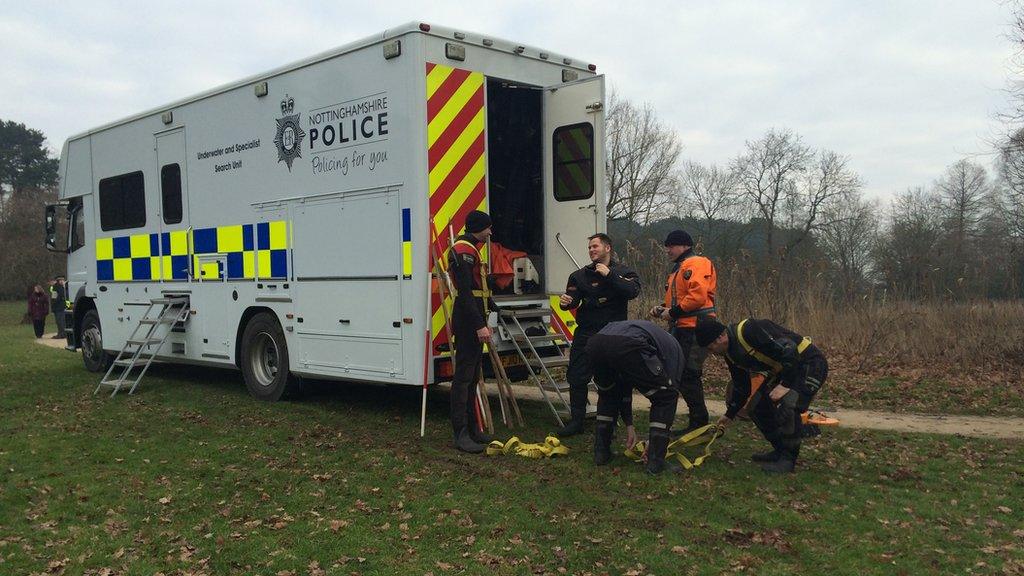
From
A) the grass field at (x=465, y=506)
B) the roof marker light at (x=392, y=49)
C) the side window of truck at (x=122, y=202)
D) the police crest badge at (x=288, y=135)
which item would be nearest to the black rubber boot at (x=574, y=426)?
the grass field at (x=465, y=506)

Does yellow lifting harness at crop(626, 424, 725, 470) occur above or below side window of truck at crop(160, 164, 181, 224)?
below

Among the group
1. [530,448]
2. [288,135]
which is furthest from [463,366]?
[288,135]

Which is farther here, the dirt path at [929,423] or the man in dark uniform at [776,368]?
the dirt path at [929,423]

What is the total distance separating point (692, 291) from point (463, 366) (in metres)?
1.90

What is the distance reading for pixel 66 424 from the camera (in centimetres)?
755

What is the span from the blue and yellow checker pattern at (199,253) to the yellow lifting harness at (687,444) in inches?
156

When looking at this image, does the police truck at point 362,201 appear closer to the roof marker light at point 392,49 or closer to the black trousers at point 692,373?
the roof marker light at point 392,49

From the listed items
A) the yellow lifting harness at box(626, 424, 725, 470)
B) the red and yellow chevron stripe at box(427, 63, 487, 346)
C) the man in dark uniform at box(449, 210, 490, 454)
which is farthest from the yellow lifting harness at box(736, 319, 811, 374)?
the red and yellow chevron stripe at box(427, 63, 487, 346)

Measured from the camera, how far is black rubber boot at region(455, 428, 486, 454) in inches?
238

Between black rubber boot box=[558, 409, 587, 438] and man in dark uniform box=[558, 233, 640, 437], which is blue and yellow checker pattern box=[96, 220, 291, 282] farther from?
black rubber boot box=[558, 409, 587, 438]

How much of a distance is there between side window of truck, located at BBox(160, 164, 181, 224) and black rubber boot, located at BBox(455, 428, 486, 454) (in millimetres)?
4815

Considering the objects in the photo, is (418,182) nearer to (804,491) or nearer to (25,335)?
(804,491)

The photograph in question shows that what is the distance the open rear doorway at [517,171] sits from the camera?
7613 millimetres

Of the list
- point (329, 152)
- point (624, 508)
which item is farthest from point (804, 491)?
point (329, 152)
